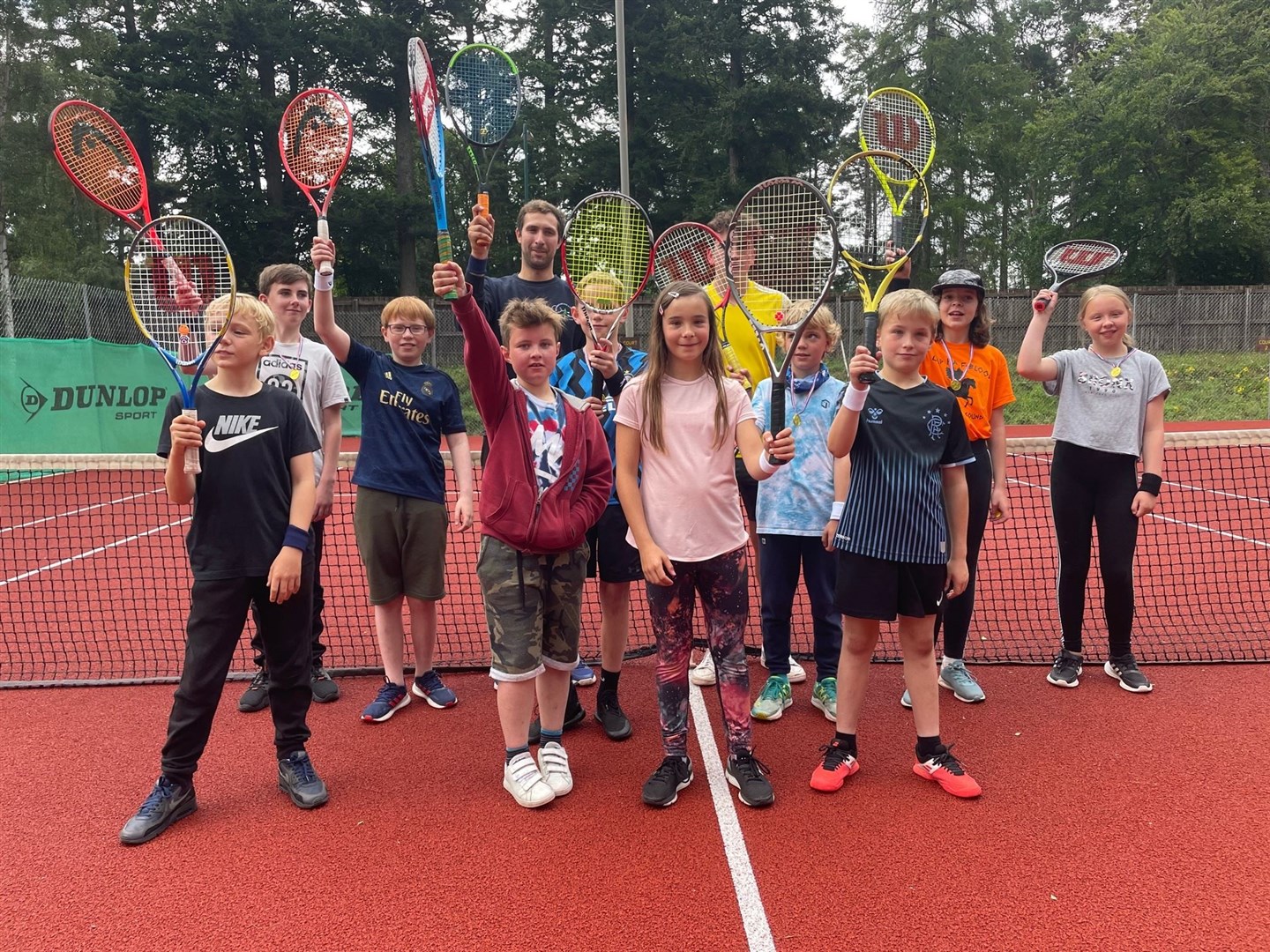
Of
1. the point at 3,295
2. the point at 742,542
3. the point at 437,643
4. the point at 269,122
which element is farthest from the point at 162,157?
the point at 742,542

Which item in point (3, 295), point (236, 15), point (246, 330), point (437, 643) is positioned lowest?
point (437, 643)

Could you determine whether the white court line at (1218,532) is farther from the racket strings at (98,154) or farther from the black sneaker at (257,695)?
the racket strings at (98,154)

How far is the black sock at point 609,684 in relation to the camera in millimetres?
3475

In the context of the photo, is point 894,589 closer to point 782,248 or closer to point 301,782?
point 782,248

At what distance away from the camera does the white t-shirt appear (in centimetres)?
360

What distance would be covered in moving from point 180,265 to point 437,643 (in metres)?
2.58

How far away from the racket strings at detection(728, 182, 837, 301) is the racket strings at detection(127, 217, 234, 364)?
1.85m

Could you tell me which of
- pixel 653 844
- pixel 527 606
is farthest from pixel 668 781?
pixel 527 606

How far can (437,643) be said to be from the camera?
4801mm

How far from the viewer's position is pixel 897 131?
12.9ft

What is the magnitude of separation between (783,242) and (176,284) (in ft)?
7.37

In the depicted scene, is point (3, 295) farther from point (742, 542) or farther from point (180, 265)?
point (742, 542)

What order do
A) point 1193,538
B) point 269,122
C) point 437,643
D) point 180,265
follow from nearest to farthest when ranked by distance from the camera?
point 180,265
point 437,643
point 1193,538
point 269,122

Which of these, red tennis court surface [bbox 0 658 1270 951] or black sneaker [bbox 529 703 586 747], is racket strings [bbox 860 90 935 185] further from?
black sneaker [bbox 529 703 586 747]
